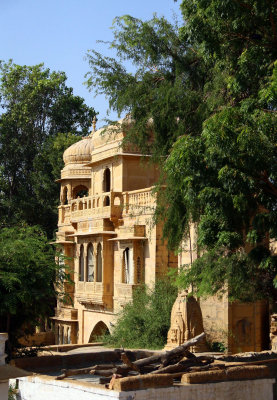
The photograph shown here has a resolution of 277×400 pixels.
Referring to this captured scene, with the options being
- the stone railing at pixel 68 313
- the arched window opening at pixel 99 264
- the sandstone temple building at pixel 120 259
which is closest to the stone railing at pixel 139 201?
the sandstone temple building at pixel 120 259

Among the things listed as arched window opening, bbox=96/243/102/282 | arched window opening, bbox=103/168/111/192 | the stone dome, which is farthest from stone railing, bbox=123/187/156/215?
the stone dome

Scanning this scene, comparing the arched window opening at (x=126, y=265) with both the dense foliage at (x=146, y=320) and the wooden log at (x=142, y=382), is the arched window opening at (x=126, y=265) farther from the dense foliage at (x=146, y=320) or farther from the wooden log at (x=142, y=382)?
the wooden log at (x=142, y=382)

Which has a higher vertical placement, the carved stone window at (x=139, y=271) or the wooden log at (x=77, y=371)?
the carved stone window at (x=139, y=271)

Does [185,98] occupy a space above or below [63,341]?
above

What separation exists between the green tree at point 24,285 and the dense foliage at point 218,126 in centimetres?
279

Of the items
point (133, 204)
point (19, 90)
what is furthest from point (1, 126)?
point (133, 204)

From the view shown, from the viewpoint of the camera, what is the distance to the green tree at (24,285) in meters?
12.7

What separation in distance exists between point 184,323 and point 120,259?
5.73m

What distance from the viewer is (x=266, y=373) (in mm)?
10477

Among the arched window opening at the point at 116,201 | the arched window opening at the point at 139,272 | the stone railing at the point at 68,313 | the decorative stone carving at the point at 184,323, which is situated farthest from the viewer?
the stone railing at the point at 68,313

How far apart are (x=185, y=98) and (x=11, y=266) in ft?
16.9

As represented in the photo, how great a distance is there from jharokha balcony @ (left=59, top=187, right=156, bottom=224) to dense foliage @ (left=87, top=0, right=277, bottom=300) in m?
4.69

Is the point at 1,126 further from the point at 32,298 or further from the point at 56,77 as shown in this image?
the point at 32,298

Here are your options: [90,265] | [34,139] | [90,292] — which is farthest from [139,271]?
[34,139]
